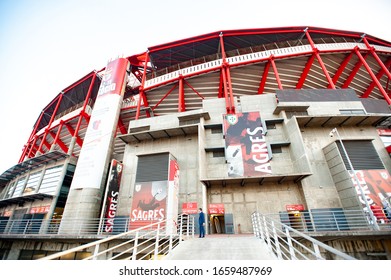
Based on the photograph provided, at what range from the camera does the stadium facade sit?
12.4 m

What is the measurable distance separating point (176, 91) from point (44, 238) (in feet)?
60.6

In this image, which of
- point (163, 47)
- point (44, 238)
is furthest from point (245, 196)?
point (163, 47)

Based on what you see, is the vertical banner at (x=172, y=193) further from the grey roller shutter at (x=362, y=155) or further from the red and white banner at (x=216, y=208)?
the grey roller shutter at (x=362, y=155)

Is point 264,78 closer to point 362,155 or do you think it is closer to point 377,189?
point 362,155

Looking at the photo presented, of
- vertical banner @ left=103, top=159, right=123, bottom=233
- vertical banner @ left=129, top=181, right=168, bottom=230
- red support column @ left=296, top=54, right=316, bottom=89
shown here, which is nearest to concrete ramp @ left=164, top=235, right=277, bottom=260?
vertical banner @ left=129, top=181, right=168, bottom=230

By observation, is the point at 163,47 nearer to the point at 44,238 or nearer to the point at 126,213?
the point at 126,213

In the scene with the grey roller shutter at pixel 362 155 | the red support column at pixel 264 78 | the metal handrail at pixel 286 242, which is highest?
the red support column at pixel 264 78

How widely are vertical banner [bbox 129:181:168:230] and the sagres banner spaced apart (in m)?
5.52

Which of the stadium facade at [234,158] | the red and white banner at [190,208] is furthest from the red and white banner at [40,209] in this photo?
the red and white banner at [190,208]

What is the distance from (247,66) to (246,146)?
11208mm

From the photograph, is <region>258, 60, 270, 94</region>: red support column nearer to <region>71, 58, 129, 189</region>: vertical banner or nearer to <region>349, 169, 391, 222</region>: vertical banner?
<region>349, 169, 391, 222</region>: vertical banner

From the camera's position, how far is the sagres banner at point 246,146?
13594 millimetres

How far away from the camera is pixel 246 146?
14492 mm

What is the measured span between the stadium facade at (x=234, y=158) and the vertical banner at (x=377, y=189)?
76 millimetres
